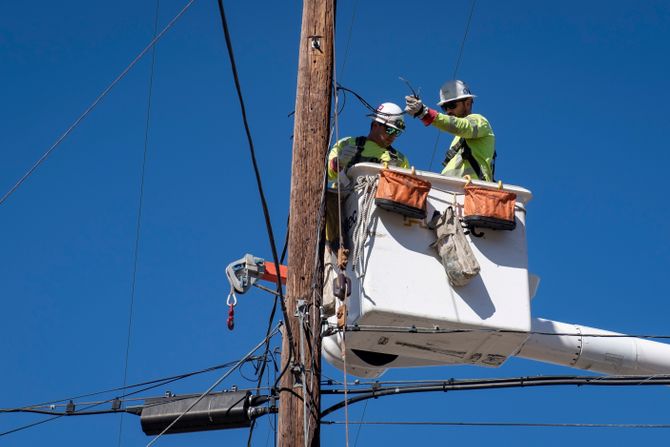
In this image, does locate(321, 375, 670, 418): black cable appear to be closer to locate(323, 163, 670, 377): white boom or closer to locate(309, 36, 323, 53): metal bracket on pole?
locate(323, 163, 670, 377): white boom

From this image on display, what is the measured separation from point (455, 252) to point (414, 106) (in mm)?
1221

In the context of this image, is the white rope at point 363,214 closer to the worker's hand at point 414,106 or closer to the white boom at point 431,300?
the white boom at point 431,300

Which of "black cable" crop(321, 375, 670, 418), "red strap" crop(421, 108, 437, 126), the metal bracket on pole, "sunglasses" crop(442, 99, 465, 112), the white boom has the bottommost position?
"black cable" crop(321, 375, 670, 418)

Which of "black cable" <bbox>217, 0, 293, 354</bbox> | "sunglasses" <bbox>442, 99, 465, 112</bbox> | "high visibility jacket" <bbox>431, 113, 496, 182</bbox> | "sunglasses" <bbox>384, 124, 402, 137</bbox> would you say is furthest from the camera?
"sunglasses" <bbox>442, 99, 465, 112</bbox>

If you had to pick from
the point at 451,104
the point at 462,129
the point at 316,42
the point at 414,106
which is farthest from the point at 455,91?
the point at 316,42

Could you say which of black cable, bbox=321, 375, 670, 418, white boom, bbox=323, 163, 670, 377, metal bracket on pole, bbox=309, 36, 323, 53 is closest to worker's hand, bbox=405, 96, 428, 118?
white boom, bbox=323, 163, 670, 377

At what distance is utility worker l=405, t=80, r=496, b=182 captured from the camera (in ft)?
34.5

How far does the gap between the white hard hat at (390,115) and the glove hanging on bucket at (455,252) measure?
1.21 meters

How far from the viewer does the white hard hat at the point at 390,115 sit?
36.2ft

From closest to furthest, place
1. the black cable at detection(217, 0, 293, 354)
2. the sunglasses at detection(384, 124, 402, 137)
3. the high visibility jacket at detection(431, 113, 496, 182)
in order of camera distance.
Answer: the black cable at detection(217, 0, 293, 354) < the high visibility jacket at detection(431, 113, 496, 182) < the sunglasses at detection(384, 124, 402, 137)

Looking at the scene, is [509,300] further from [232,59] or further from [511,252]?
[232,59]

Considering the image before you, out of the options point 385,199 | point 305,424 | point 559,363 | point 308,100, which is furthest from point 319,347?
A: point 559,363

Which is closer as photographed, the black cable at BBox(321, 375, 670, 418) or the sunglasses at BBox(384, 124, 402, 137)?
the black cable at BBox(321, 375, 670, 418)

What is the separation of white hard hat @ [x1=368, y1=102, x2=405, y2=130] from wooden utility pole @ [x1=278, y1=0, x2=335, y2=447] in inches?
39.5
